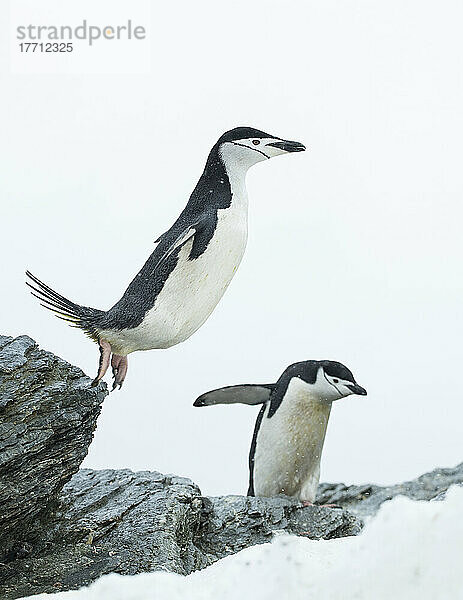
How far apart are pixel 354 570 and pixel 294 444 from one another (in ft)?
5.52

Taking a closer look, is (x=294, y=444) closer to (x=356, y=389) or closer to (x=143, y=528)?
(x=356, y=389)

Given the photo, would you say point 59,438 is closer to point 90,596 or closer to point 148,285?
point 148,285

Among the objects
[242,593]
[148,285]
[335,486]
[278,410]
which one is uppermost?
[148,285]

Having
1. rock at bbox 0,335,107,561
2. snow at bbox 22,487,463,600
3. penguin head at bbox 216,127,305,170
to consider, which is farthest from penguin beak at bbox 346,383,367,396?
snow at bbox 22,487,463,600

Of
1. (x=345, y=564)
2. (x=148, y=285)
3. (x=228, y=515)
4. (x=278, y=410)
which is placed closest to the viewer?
(x=345, y=564)

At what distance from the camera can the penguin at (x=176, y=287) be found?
6.00ft

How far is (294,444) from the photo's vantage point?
246 centimetres

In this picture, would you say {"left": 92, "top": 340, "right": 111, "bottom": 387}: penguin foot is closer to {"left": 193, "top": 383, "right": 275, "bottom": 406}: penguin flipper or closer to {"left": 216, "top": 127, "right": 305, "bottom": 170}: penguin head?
{"left": 216, "top": 127, "right": 305, "bottom": 170}: penguin head

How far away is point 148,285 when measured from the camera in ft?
6.04

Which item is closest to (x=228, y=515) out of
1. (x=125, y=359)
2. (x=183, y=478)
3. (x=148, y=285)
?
(x=183, y=478)

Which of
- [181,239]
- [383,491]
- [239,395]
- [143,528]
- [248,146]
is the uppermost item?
[248,146]

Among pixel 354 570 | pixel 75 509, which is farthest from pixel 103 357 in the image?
pixel 354 570

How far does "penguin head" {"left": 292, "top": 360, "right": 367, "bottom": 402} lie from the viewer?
238 cm

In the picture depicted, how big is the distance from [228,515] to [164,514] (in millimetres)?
303
